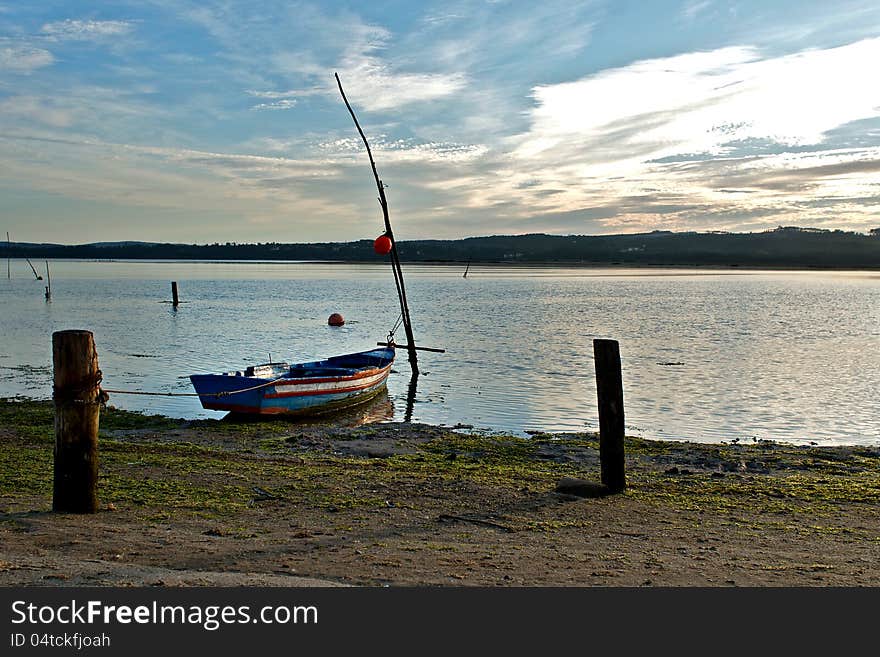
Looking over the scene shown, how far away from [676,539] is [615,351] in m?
3.21

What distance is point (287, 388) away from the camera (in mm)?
18656

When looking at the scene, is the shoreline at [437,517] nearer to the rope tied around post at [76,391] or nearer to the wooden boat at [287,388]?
the rope tied around post at [76,391]

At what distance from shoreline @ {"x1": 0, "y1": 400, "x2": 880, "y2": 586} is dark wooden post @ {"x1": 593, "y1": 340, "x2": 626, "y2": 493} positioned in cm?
38

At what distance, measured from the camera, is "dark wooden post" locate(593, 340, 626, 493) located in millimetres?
10766

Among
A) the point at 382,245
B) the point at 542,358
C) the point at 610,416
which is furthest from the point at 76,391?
the point at 542,358

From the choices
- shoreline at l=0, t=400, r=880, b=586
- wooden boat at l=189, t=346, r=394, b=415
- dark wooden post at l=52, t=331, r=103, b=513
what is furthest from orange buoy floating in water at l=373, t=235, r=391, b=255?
dark wooden post at l=52, t=331, r=103, b=513

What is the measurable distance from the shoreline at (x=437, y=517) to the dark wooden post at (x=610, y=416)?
38 cm

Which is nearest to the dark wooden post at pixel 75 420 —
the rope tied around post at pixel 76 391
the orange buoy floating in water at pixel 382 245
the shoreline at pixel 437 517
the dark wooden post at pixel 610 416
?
the rope tied around post at pixel 76 391

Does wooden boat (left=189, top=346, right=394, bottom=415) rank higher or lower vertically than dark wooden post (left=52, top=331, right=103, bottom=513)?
lower

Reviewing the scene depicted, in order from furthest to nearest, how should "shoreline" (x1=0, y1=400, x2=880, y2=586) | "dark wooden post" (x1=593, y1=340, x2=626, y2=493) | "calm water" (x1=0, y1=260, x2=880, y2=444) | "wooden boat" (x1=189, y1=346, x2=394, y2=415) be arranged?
"calm water" (x1=0, y1=260, x2=880, y2=444) < "wooden boat" (x1=189, y1=346, x2=394, y2=415) < "dark wooden post" (x1=593, y1=340, x2=626, y2=493) < "shoreline" (x1=0, y1=400, x2=880, y2=586)

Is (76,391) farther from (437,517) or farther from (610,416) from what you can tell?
(610,416)

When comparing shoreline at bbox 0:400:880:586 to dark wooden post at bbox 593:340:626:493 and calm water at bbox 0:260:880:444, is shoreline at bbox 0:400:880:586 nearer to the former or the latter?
dark wooden post at bbox 593:340:626:493

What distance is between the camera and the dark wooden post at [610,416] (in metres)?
10.8

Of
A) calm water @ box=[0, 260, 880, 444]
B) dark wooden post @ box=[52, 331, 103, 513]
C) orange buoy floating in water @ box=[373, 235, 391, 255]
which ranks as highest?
orange buoy floating in water @ box=[373, 235, 391, 255]
